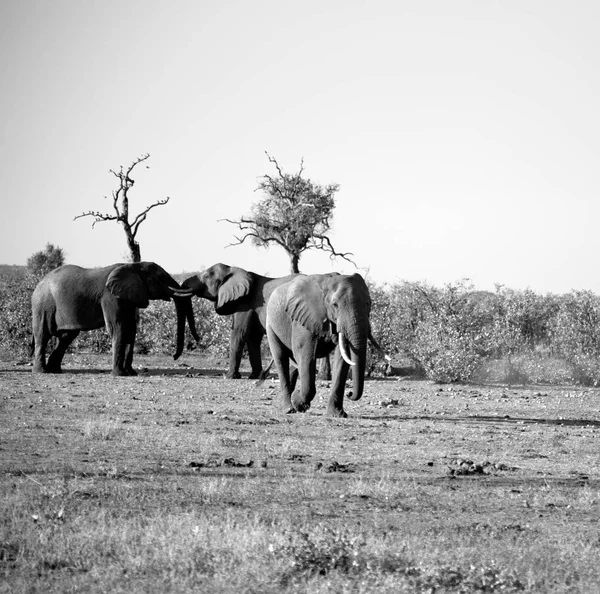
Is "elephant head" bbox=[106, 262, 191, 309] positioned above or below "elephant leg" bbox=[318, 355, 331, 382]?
above

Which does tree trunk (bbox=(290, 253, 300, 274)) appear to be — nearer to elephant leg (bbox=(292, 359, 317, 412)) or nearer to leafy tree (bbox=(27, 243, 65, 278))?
elephant leg (bbox=(292, 359, 317, 412))

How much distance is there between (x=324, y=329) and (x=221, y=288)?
410 inches

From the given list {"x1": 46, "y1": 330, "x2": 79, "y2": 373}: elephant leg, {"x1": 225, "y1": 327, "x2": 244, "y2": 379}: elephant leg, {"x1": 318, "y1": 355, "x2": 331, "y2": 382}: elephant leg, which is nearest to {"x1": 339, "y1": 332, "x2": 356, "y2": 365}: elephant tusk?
{"x1": 318, "y1": 355, "x2": 331, "y2": 382}: elephant leg

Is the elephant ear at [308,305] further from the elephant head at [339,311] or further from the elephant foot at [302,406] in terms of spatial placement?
the elephant foot at [302,406]

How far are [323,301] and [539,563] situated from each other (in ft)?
35.2

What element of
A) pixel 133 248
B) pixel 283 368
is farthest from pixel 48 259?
pixel 283 368

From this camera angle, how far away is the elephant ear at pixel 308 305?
19.5m

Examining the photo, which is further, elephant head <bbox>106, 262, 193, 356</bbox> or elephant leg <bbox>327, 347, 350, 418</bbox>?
elephant head <bbox>106, 262, 193, 356</bbox>

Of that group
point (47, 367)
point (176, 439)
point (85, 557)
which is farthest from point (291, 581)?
point (47, 367)

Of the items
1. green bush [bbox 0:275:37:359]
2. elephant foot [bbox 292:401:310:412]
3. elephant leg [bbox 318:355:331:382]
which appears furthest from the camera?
green bush [bbox 0:275:37:359]

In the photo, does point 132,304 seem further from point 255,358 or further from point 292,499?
point 292,499

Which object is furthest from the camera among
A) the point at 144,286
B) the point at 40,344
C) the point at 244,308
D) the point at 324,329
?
the point at 144,286

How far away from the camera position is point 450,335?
30984mm

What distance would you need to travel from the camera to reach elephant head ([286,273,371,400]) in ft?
60.3
